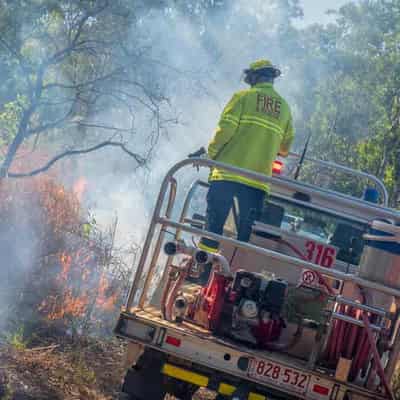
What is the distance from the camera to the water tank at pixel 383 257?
14.3 ft

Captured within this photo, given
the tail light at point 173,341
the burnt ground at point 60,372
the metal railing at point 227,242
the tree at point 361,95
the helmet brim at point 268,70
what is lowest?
the burnt ground at point 60,372

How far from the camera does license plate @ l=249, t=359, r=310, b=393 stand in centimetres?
431

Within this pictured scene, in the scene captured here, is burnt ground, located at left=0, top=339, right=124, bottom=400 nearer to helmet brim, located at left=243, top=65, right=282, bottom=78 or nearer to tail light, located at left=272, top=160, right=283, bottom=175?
tail light, located at left=272, top=160, right=283, bottom=175

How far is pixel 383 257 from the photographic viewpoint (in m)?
4.41

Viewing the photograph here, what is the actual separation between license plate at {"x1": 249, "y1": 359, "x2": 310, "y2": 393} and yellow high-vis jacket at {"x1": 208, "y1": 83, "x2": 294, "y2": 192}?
1.62 meters

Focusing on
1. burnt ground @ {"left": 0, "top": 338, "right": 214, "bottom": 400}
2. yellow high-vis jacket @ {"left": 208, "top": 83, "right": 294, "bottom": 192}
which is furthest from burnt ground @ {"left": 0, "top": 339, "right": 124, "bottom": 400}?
yellow high-vis jacket @ {"left": 208, "top": 83, "right": 294, "bottom": 192}

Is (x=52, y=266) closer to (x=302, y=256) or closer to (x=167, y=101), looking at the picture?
(x=167, y=101)

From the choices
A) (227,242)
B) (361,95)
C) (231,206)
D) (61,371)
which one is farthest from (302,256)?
(361,95)

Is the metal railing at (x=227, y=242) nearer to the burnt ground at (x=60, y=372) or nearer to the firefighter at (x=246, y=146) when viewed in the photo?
the firefighter at (x=246, y=146)

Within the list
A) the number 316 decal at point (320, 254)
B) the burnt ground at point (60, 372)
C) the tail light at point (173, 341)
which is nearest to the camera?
the tail light at point (173, 341)

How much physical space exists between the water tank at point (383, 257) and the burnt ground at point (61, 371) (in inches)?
96.8

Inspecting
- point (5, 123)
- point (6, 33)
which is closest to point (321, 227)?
point (6, 33)

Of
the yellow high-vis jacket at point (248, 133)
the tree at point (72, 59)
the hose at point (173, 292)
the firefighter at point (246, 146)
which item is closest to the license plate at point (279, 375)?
the hose at point (173, 292)

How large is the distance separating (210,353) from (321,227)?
259 centimetres
